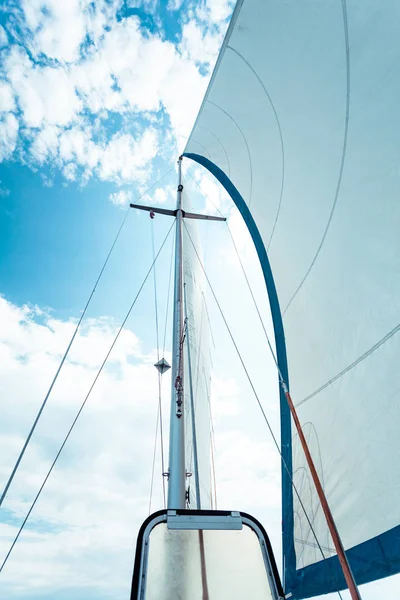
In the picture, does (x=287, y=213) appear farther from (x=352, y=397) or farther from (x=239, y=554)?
(x=239, y=554)

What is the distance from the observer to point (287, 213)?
109 inches

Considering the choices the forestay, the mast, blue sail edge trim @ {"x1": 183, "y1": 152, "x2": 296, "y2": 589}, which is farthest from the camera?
the mast

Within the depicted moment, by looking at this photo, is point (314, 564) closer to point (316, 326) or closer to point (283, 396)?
point (283, 396)

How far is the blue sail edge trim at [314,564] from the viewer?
1416mm

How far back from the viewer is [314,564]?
1831 millimetres

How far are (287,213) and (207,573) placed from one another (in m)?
2.43

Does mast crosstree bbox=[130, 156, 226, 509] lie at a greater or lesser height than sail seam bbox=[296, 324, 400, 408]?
greater

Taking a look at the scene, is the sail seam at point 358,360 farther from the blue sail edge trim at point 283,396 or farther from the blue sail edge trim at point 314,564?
the blue sail edge trim at point 314,564

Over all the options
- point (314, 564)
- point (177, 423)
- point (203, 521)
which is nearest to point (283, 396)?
point (177, 423)

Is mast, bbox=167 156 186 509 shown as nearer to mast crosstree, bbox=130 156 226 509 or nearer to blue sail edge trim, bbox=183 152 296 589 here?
mast crosstree, bbox=130 156 226 509

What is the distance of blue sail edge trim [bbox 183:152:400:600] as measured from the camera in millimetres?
1416

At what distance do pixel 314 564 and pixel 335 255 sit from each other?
5.79 feet

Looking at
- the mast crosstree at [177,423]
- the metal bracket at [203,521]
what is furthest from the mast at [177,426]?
the metal bracket at [203,521]

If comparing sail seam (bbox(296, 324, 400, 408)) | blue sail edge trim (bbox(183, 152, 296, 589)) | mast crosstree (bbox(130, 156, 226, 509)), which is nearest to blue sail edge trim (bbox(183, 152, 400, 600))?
blue sail edge trim (bbox(183, 152, 296, 589))
